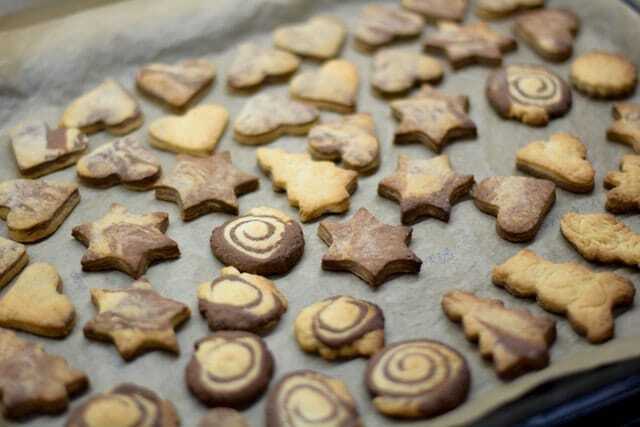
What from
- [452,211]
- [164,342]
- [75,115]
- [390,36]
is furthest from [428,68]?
[164,342]

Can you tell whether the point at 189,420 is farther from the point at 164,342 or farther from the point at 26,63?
the point at 26,63

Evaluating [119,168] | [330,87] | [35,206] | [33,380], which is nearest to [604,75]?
[330,87]

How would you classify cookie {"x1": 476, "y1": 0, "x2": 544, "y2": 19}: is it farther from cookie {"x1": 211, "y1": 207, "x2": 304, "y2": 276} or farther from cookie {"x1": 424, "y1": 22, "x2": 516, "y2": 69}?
cookie {"x1": 211, "y1": 207, "x2": 304, "y2": 276}

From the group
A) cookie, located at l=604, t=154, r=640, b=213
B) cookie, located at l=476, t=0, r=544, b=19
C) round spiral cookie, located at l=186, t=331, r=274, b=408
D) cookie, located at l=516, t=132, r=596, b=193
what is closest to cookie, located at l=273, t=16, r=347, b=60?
cookie, located at l=476, t=0, r=544, b=19

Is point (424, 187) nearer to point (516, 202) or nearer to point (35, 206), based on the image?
point (516, 202)

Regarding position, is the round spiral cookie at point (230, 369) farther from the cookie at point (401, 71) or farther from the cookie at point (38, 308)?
the cookie at point (401, 71)

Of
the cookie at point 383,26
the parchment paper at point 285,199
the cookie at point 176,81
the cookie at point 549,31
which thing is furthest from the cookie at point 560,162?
the cookie at point 176,81
